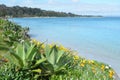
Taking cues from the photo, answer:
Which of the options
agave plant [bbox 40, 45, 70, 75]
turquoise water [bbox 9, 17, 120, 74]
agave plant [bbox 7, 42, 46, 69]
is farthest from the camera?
turquoise water [bbox 9, 17, 120, 74]

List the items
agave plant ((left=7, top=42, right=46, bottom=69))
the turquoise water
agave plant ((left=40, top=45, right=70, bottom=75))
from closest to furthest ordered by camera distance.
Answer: agave plant ((left=7, top=42, right=46, bottom=69))
agave plant ((left=40, top=45, right=70, bottom=75))
the turquoise water

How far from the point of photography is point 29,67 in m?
7.06

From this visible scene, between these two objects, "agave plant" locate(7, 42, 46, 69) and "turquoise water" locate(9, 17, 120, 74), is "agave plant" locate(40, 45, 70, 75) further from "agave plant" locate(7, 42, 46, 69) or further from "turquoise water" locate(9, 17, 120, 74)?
"turquoise water" locate(9, 17, 120, 74)

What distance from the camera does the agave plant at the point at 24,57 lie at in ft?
22.9

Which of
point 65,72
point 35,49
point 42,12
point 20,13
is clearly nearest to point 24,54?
point 35,49

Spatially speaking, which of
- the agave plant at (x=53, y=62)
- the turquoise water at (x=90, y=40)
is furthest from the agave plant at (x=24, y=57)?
the turquoise water at (x=90, y=40)

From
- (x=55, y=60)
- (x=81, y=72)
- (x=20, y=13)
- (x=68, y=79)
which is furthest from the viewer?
(x=20, y=13)

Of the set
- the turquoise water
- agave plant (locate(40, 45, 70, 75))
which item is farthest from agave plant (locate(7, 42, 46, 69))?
the turquoise water

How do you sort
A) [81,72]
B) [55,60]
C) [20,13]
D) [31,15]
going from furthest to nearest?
[31,15]
[20,13]
[81,72]
[55,60]

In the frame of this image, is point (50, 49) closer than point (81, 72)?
Yes

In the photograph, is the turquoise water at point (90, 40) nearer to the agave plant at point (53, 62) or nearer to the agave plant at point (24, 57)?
the agave plant at point (53, 62)

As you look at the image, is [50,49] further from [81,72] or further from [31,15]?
[31,15]

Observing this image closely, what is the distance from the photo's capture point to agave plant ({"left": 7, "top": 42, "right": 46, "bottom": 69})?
6.98 m

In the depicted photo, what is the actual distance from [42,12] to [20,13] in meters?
16.7
